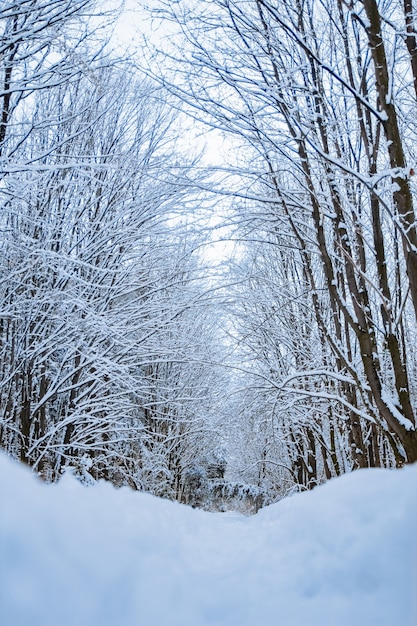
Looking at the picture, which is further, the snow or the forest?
the forest

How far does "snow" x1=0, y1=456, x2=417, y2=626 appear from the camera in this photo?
2.19 feet

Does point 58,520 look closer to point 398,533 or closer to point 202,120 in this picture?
point 398,533

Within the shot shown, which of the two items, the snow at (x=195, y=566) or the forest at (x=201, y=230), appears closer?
the snow at (x=195, y=566)

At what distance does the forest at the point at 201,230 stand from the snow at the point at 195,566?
1.75 meters

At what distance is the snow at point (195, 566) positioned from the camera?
668mm

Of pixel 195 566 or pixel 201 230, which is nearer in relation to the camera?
pixel 195 566

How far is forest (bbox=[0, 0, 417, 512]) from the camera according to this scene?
3199 mm

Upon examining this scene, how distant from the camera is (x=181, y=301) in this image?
6.15 metres

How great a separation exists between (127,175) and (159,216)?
703mm

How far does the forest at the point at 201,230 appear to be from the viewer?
3.20 m

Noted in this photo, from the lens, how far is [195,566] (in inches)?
39.6

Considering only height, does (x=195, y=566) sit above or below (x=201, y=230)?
below

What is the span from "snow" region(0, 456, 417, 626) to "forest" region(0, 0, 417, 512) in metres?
1.75

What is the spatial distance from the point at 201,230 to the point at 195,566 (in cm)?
359
